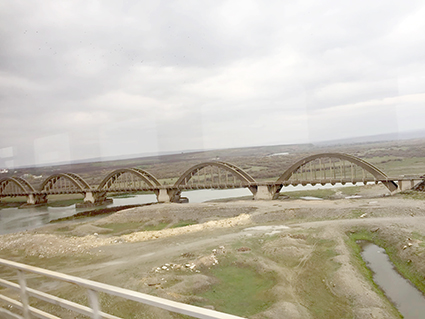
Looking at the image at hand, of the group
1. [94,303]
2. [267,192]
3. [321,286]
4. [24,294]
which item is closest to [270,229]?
[321,286]

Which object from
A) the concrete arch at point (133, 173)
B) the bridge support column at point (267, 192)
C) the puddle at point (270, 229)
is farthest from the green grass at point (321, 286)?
the concrete arch at point (133, 173)

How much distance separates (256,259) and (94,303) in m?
11.2

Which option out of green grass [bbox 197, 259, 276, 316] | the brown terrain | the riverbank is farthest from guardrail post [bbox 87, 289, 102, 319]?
green grass [bbox 197, 259, 276, 316]

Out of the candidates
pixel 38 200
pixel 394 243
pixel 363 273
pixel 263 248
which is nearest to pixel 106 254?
pixel 263 248

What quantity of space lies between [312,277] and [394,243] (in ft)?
19.2

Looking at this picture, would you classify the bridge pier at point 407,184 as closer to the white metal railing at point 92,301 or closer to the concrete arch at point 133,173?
the concrete arch at point 133,173

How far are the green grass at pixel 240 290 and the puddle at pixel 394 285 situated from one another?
388 centimetres

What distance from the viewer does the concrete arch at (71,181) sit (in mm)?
51669

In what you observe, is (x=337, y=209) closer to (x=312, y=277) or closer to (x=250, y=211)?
(x=250, y=211)

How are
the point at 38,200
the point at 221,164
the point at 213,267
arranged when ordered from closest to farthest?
the point at 213,267, the point at 221,164, the point at 38,200

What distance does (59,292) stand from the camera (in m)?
11.1

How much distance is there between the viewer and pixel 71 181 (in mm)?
53438

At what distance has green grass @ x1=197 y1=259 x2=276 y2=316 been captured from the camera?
975 cm

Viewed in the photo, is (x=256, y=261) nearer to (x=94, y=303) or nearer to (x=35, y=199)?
(x=94, y=303)
